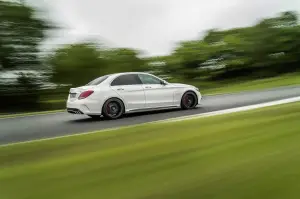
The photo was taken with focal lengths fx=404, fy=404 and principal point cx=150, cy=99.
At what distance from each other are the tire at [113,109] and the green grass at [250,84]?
2.17 meters

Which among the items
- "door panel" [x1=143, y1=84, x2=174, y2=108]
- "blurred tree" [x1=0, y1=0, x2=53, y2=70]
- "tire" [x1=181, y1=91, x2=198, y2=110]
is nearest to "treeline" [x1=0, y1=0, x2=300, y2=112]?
"blurred tree" [x1=0, y1=0, x2=53, y2=70]

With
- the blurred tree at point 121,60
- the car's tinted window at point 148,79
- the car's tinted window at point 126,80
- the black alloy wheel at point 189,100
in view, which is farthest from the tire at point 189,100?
the blurred tree at point 121,60

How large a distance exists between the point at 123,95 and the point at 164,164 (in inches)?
175

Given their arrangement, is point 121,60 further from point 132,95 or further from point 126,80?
point 132,95

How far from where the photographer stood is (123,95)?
870cm

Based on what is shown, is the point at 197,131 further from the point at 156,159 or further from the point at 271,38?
the point at 271,38

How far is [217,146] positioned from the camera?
5051 mm

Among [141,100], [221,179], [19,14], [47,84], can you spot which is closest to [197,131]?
[221,179]

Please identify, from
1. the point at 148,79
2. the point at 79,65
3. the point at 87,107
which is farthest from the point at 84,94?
the point at 148,79

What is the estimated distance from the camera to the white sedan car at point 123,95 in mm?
8445

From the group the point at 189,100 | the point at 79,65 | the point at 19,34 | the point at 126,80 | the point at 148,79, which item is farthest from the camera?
the point at 19,34

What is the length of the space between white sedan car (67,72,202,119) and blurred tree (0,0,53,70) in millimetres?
2541

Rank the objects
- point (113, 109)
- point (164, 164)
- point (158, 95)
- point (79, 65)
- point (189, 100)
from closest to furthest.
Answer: point (164, 164) → point (79, 65) → point (113, 109) → point (158, 95) → point (189, 100)

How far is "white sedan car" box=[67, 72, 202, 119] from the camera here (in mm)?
8445
